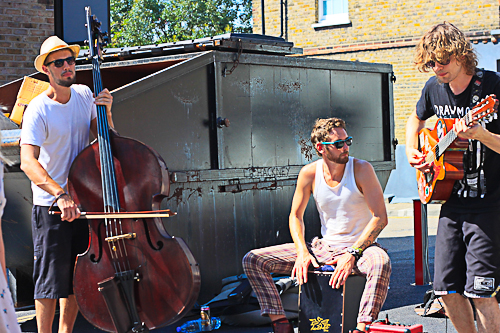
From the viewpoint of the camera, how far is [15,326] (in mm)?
2000

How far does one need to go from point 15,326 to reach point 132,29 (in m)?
34.2

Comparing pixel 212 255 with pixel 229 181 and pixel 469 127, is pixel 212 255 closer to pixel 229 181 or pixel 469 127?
pixel 229 181

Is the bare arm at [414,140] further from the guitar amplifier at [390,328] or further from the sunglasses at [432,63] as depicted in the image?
the guitar amplifier at [390,328]

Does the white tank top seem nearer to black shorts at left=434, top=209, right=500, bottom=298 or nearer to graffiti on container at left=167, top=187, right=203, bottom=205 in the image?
black shorts at left=434, top=209, right=500, bottom=298

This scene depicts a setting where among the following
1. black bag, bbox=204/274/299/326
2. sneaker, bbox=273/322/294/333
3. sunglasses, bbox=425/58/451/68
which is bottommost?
black bag, bbox=204/274/299/326

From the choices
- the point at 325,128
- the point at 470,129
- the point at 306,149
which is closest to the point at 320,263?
the point at 325,128

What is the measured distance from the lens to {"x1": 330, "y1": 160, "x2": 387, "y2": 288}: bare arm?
12.5 ft

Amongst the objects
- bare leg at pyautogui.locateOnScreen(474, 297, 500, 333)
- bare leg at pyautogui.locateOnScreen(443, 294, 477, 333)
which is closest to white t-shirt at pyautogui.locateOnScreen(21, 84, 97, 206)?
bare leg at pyautogui.locateOnScreen(443, 294, 477, 333)

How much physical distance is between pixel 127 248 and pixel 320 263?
1.24m

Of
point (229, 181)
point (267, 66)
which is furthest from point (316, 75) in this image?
point (229, 181)

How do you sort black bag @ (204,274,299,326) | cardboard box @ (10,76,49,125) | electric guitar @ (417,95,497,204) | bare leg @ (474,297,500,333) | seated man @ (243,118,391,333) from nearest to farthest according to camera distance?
1. bare leg @ (474,297,500,333)
2. electric guitar @ (417,95,497,204)
3. seated man @ (243,118,391,333)
4. black bag @ (204,274,299,326)
5. cardboard box @ (10,76,49,125)

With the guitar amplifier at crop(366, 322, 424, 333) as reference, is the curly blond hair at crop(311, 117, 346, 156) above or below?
above

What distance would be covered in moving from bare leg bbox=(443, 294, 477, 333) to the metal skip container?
2.30 meters

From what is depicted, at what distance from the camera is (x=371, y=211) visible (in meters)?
4.06
